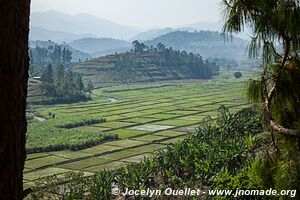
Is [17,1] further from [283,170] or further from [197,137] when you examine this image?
[197,137]

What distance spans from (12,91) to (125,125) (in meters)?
30.9

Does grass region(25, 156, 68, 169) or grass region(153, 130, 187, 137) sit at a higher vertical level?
grass region(153, 130, 187, 137)

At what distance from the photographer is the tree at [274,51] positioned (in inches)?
102

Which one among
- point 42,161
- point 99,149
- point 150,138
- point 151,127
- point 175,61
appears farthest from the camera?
point 175,61

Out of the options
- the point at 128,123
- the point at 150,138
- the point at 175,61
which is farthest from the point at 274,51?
the point at 175,61

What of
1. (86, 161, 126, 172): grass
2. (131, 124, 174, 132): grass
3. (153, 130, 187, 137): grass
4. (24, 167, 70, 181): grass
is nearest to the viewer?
(24, 167, 70, 181): grass

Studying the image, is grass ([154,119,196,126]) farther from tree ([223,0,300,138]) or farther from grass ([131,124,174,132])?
tree ([223,0,300,138])

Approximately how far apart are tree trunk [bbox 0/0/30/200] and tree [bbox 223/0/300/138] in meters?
1.70

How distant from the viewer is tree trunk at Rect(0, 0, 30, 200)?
4.52 feet

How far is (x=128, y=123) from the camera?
33000 mm

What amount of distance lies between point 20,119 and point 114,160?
2099 centimetres

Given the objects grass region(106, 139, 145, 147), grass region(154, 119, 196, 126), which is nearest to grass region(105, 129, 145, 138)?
grass region(106, 139, 145, 147)

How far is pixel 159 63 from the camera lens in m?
81.6

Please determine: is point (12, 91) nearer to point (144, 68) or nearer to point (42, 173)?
point (42, 173)
